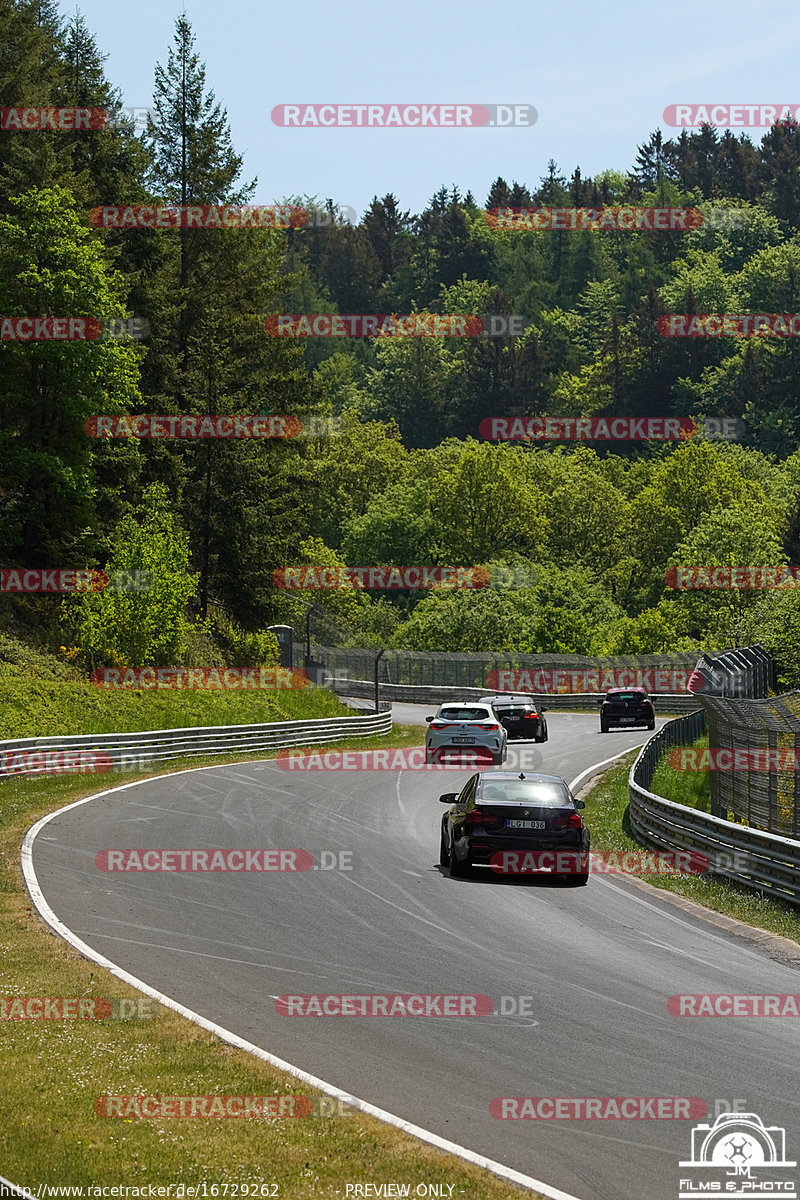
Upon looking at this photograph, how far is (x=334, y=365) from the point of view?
17138 centimetres

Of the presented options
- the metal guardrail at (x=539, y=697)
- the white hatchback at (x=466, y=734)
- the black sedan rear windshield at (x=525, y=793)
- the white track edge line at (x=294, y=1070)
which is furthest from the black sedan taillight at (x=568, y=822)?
the metal guardrail at (x=539, y=697)

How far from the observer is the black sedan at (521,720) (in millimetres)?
45844

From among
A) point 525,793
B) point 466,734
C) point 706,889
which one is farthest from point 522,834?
point 466,734

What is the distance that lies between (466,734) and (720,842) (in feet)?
56.3

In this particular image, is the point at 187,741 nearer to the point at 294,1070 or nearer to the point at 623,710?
the point at 623,710

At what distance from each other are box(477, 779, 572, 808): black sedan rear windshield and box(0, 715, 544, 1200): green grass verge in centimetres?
723

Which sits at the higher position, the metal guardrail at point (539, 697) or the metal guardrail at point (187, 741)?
the metal guardrail at point (187, 741)

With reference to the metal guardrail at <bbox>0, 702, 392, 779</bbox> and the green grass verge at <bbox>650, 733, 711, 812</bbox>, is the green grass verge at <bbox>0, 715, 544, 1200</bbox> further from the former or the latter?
the metal guardrail at <bbox>0, 702, 392, 779</bbox>

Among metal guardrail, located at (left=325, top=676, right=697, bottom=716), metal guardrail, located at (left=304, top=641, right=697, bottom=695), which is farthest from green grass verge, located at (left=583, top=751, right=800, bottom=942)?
metal guardrail, located at (left=304, top=641, right=697, bottom=695)

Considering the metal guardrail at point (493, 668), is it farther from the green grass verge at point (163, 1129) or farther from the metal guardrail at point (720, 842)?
the green grass verge at point (163, 1129)

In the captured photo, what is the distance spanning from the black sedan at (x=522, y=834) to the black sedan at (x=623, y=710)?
115 feet

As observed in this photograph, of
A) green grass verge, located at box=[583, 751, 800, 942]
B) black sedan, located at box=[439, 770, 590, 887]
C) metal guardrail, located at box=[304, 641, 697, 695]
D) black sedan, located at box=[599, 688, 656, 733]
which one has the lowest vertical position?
metal guardrail, located at box=[304, 641, 697, 695]

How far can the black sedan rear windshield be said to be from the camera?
17141 millimetres

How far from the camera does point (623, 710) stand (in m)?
52.3
